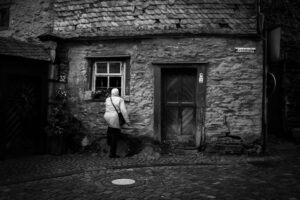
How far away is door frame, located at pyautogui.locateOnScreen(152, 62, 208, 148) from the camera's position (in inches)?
305

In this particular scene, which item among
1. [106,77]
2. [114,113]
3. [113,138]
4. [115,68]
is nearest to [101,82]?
[106,77]

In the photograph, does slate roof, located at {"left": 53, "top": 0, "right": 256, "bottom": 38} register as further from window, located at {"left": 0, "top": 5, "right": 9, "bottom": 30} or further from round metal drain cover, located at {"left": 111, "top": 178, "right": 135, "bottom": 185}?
round metal drain cover, located at {"left": 111, "top": 178, "right": 135, "bottom": 185}

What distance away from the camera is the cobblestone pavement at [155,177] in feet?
13.8

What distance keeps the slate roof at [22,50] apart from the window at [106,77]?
140 cm

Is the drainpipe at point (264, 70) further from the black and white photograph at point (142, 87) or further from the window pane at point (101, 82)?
the window pane at point (101, 82)

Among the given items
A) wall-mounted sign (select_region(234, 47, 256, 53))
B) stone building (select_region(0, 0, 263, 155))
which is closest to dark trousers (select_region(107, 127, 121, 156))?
stone building (select_region(0, 0, 263, 155))

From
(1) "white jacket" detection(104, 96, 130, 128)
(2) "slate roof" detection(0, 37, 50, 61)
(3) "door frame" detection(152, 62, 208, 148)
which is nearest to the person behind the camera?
(2) "slate roof" detection(0, 37, 50, 61)

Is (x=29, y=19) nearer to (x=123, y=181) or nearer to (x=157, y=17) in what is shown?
(x=157, y=17)

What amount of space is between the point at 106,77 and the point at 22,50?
2298 mm

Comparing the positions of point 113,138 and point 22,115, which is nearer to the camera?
point 113,138

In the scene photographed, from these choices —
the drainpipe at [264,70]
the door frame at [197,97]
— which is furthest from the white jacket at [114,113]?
the drainpipe at [264,70]

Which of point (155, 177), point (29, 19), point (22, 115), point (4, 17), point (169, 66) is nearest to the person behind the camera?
point (155, 177)

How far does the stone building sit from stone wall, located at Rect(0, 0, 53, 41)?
31.3 inches

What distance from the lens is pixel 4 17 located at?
389 inches
